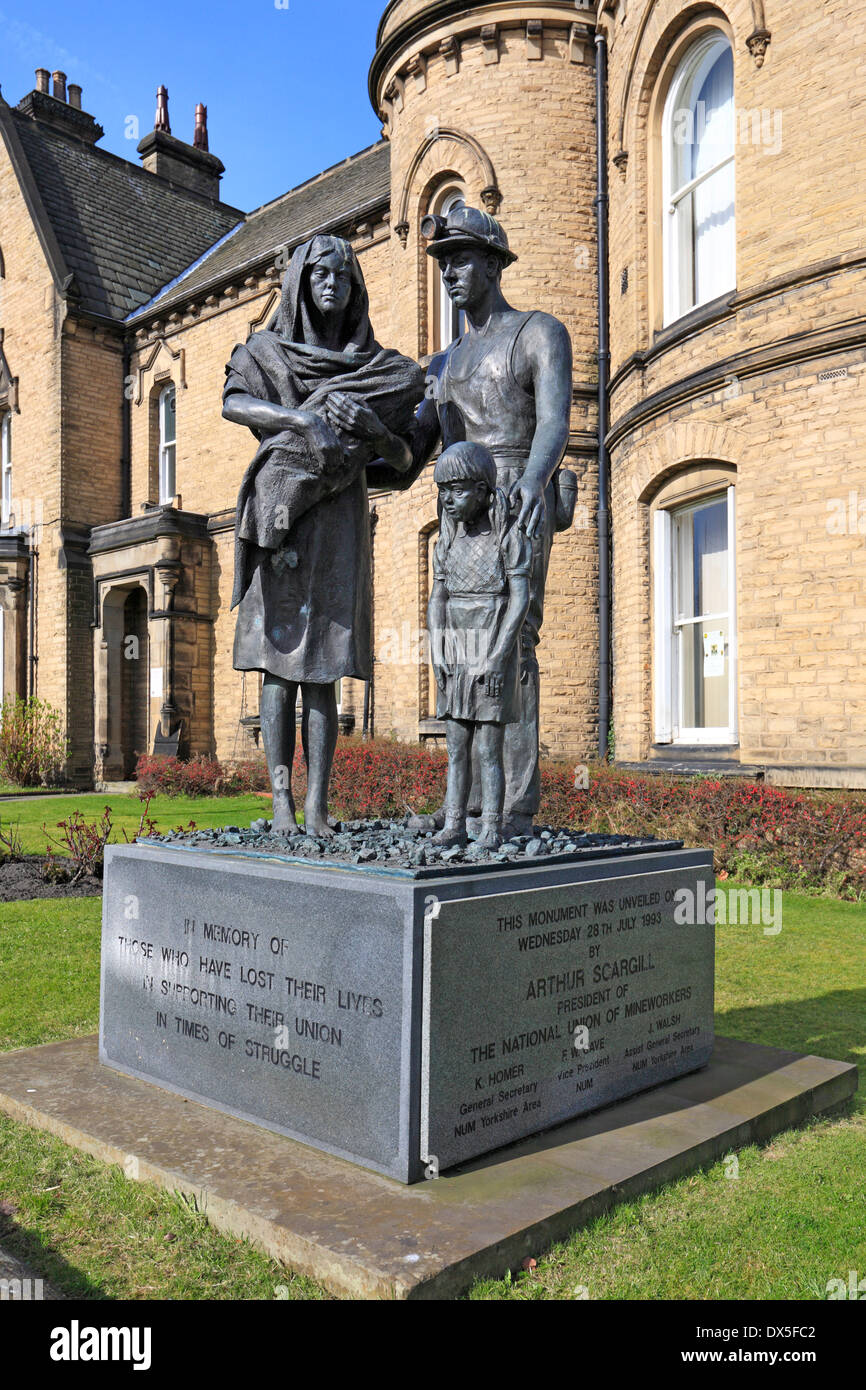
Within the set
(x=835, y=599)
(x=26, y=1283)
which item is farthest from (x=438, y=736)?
(x=26, y=1283)

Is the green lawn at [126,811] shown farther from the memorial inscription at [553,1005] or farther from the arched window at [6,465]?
the arched window at [6,465]

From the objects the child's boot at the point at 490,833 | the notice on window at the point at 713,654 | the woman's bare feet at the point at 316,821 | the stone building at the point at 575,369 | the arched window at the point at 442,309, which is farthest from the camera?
the arched window at the point at 442,309

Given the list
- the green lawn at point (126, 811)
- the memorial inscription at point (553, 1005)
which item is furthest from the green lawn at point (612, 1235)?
the green lawn at point (126, 811)

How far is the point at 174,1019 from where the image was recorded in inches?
159

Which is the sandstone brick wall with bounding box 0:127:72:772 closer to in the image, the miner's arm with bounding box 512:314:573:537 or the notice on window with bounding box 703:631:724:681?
the notice on window with bounding box 703:631:724:681

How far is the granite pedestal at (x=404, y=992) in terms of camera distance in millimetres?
3215

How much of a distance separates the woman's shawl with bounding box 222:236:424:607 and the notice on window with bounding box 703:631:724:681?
8.07 m

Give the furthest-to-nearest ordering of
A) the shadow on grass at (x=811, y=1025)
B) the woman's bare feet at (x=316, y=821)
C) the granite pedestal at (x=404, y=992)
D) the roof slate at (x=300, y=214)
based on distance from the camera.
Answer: the roof slate at (x=300, y=214), the shadow on grass at (x=811, y=1025), the woman's bare feet at (x=316, y=821), the granite pedestal at (x=404, y=992)

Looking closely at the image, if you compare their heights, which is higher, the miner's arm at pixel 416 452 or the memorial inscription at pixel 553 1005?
the miner's arm at pixel 416 452

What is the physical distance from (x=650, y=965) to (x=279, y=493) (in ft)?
7.75

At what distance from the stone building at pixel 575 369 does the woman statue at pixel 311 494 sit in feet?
21.6

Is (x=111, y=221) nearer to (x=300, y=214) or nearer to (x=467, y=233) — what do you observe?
(x=300, y=214)

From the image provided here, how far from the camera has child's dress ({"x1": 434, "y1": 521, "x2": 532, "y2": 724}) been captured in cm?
401
